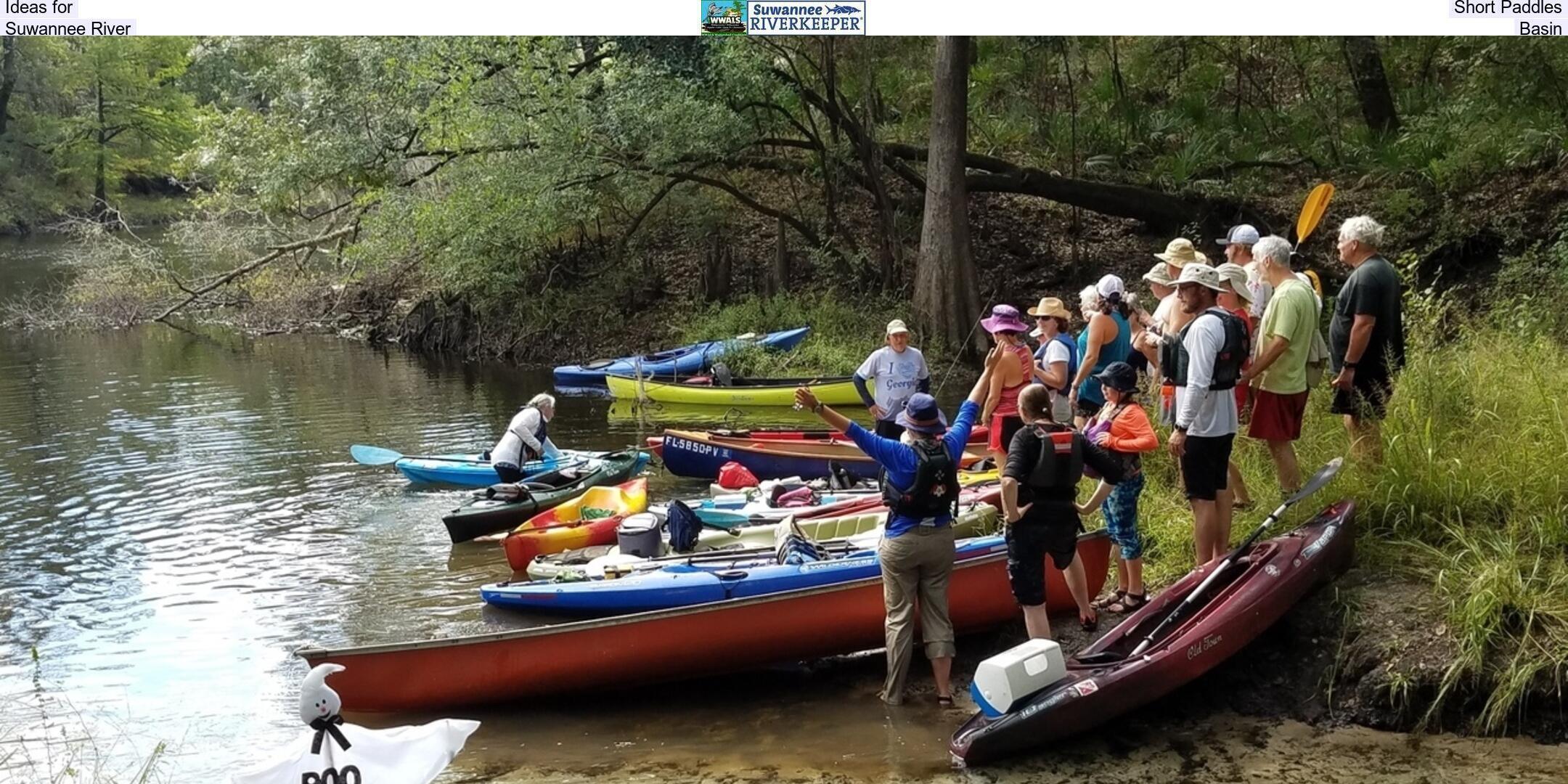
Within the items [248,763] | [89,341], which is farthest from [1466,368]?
[89,341]

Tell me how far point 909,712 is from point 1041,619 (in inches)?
33.0

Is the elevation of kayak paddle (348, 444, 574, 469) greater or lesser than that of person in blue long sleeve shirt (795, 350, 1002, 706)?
lesser

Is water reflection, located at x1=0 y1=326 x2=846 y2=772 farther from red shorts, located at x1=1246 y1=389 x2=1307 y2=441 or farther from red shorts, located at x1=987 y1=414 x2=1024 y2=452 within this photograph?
red shorts, located at x1=1246 y1=389 x2=1307 y2=441

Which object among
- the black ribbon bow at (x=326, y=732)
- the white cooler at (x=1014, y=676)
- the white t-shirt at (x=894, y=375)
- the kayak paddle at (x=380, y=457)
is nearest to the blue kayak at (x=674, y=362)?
the kayak paddle at (x=380, y=457)

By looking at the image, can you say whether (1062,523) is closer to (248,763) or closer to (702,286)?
(248,763)

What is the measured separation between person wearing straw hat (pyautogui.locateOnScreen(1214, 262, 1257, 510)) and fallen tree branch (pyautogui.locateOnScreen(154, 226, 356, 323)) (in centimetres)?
1902

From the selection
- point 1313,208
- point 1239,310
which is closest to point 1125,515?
point 1239,310

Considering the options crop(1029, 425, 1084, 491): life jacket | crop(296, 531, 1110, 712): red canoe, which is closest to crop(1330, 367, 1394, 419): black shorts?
crop(1029, 425, 1084, 491): life jacket

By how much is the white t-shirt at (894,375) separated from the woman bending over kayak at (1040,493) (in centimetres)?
310

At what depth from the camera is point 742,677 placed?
7.81 m

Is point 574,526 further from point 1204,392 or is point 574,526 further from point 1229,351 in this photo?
point 1229,351

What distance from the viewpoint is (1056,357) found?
27.9 feet

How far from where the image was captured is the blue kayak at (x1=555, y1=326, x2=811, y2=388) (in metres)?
20.2

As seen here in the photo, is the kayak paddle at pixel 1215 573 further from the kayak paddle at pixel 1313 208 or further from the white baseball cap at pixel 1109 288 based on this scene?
the kayak paddle at pixel 1313 208
